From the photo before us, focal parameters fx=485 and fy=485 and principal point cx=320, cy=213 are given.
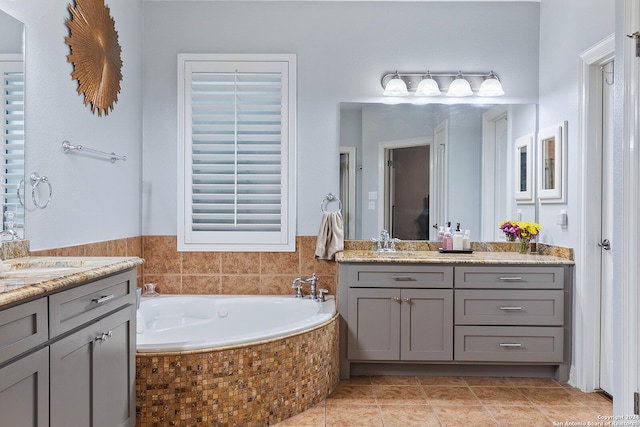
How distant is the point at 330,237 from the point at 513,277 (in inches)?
49.5

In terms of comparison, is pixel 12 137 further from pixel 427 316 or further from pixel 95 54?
pixel 427 316

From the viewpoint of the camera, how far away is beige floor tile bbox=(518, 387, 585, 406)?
9.46 ft

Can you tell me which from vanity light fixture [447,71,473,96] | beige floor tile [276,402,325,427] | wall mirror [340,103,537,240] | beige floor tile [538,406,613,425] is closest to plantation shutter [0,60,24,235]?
beige floor tile [276,402,325,427]

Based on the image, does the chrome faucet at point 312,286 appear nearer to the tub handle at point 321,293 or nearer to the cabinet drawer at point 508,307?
the tub handle at point 321,293

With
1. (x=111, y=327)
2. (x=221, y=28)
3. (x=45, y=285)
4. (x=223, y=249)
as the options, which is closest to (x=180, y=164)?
(x=223, y=249)

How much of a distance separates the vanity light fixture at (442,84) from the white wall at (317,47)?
0.23ft

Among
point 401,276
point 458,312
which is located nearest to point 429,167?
point 401,276

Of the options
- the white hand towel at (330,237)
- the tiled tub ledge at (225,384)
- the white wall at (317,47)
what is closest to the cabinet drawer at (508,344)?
the white hand towel at (330,237)

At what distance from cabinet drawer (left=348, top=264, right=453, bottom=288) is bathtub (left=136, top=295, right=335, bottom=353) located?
1.01 feet

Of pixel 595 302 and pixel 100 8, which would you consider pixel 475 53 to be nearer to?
pixel 595 302

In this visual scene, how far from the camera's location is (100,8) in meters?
2.95

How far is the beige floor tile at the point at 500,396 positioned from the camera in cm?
289

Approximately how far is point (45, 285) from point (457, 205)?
2935mm

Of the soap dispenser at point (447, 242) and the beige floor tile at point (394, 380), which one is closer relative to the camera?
the beige floor tile at point (394, 380)
